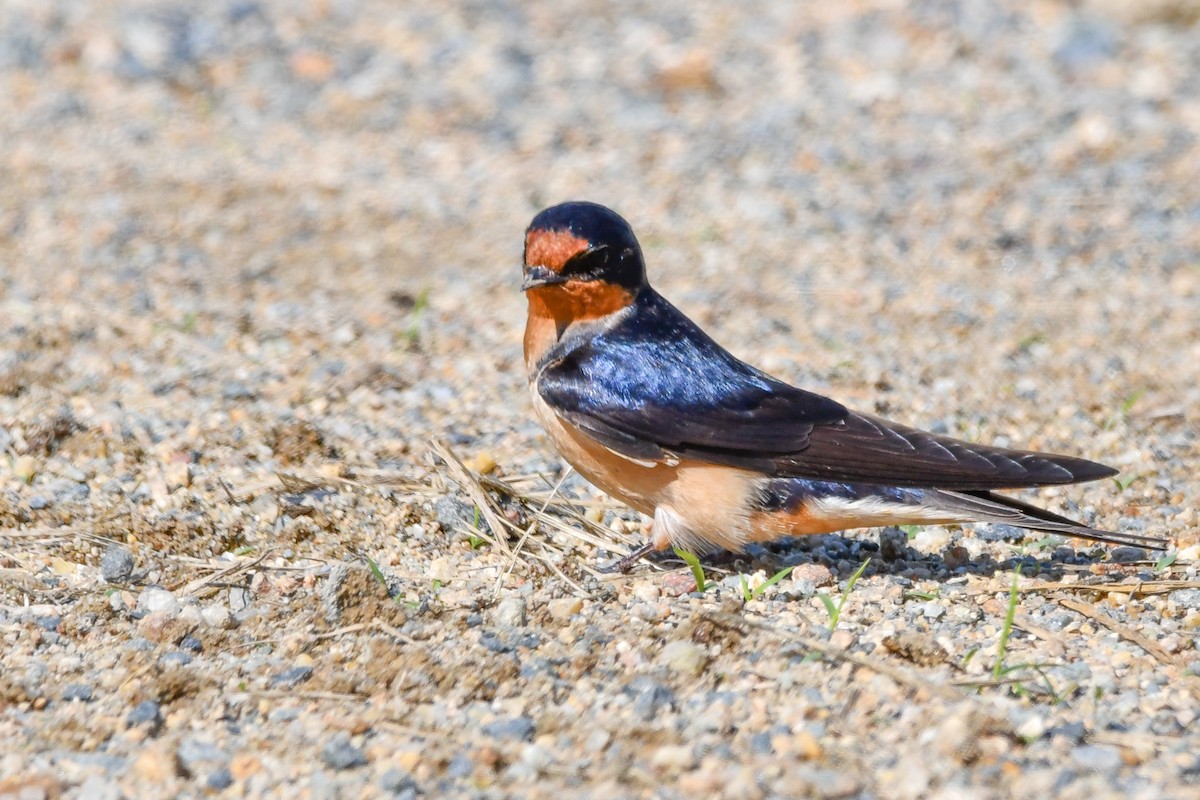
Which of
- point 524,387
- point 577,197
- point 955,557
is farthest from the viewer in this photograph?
point 577,197

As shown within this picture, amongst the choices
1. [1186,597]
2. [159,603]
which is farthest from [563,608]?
[1186,597]

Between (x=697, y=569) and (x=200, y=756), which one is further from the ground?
(x=697, y=569)

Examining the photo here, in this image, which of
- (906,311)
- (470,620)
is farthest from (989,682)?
(906,311)

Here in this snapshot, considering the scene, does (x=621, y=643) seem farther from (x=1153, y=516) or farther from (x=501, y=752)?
(x=1153, y=516)

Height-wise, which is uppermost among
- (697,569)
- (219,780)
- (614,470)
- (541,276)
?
(541,276)

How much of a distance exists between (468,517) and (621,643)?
82 centimetres

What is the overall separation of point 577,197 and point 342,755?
190 inches

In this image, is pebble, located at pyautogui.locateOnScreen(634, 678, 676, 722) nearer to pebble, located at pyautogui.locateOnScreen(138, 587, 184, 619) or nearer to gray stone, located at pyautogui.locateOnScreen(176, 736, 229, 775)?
gray stone, located at pyautogui.locateOnScreen(176, 736, 229, 775)

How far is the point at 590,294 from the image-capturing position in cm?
418

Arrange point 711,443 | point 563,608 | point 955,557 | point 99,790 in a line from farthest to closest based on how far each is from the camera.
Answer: point 955,557, point 711,443, point 563,608, point 99,790

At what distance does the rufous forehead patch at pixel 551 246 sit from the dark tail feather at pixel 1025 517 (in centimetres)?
114

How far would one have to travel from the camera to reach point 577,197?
7.38 metres

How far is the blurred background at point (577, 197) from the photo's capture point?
5188mm

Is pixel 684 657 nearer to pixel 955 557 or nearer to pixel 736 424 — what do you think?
pixel 736 424
